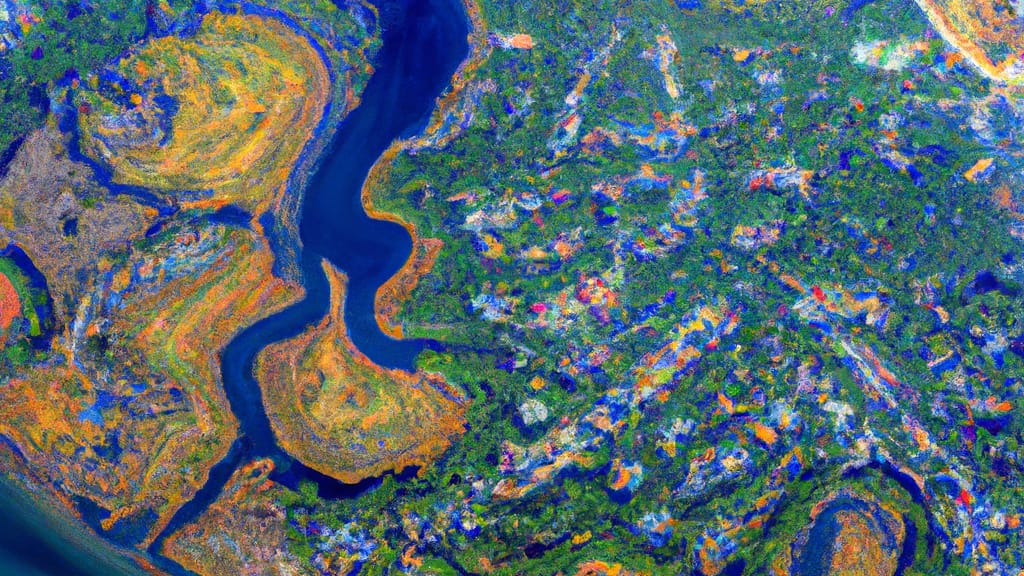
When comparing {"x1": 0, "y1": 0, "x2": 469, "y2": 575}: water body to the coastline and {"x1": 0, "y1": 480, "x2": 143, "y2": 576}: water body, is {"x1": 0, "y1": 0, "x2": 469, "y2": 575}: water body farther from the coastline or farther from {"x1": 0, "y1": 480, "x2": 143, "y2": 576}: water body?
the coastline

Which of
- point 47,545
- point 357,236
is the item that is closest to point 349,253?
point 357,236

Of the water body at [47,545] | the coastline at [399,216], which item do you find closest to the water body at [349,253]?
the water body at [47,545]

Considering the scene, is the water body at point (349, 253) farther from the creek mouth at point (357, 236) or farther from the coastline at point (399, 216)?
the coastline at point (399, 216)

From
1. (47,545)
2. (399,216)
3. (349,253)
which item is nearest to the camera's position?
(47,545)

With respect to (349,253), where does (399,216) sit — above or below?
above

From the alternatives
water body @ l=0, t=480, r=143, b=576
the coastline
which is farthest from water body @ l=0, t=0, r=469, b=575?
the coastline

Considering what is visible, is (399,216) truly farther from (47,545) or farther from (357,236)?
(47,545)
